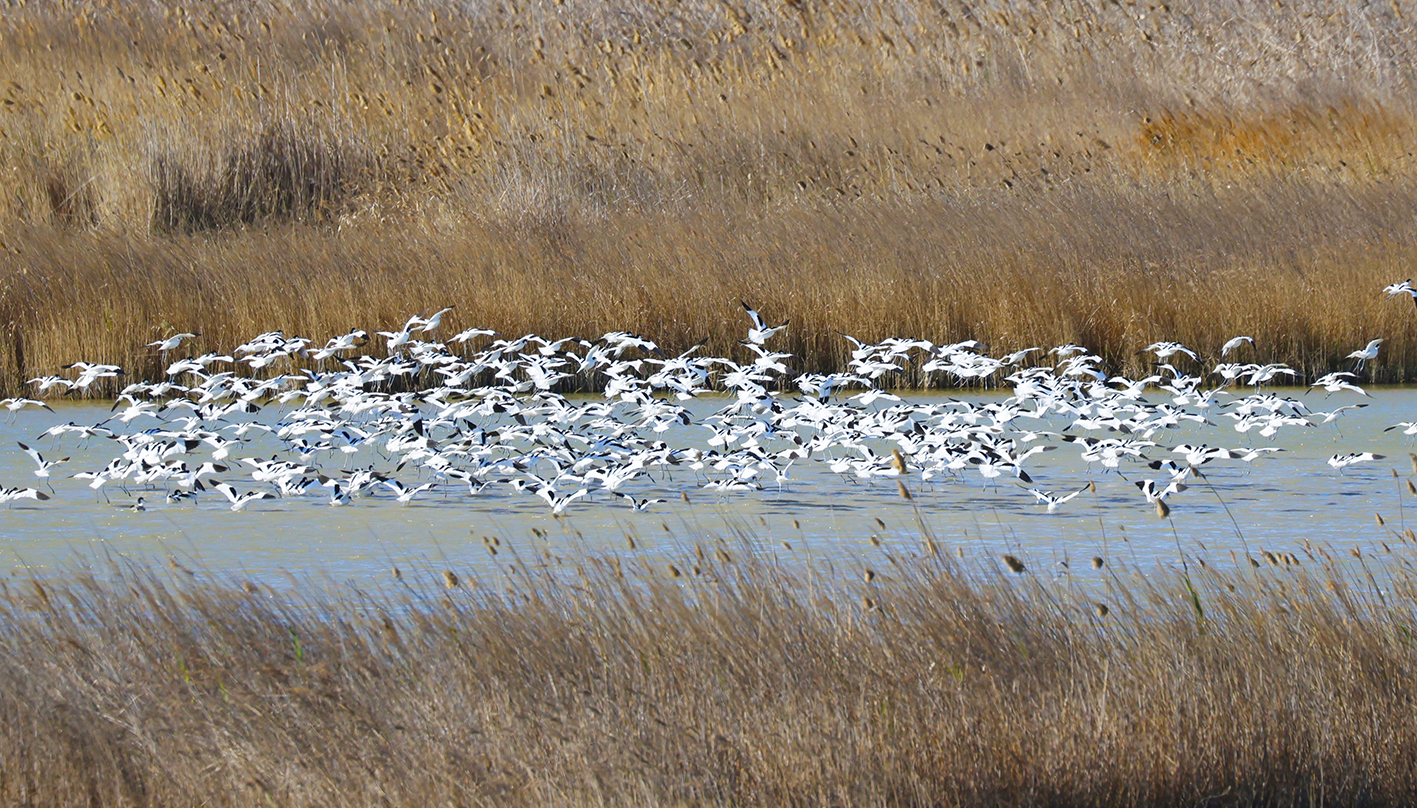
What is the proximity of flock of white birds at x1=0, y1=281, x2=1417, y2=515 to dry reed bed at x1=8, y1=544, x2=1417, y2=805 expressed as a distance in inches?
81.0

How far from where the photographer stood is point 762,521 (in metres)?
6.09

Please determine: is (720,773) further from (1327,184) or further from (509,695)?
(1327,184)

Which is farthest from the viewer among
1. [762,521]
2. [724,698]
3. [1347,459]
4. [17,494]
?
[1347,459]

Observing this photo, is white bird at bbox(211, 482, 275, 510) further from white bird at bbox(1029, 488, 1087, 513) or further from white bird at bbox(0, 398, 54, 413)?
white bird at bbox(1029, 488, 1087, 513)

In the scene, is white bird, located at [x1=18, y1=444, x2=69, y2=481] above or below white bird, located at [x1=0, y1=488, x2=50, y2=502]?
below

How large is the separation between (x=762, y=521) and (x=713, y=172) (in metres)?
8.24

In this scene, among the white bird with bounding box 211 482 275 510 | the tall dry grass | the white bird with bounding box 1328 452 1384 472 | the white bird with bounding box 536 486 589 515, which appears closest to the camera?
the white bird with bounding box 536 486 589 515

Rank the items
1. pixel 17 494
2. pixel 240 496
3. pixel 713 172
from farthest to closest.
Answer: pixel 713 172 → pixel 240 496 → pixel 17 494

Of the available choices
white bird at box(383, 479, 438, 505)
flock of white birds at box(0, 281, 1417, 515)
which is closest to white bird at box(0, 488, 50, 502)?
flock of white birds at box(0, 281, 1417, 515)

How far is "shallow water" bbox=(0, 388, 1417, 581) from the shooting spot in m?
5.52

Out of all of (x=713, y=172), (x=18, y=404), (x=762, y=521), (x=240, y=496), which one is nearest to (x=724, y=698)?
(x=762, y=521)

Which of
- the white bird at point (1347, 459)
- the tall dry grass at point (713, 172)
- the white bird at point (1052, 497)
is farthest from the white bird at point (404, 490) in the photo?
the tall dry grass at point (713, 172)

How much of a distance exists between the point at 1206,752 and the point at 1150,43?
49.4ft

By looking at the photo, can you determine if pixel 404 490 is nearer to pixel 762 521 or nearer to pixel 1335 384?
pixel 762 521
